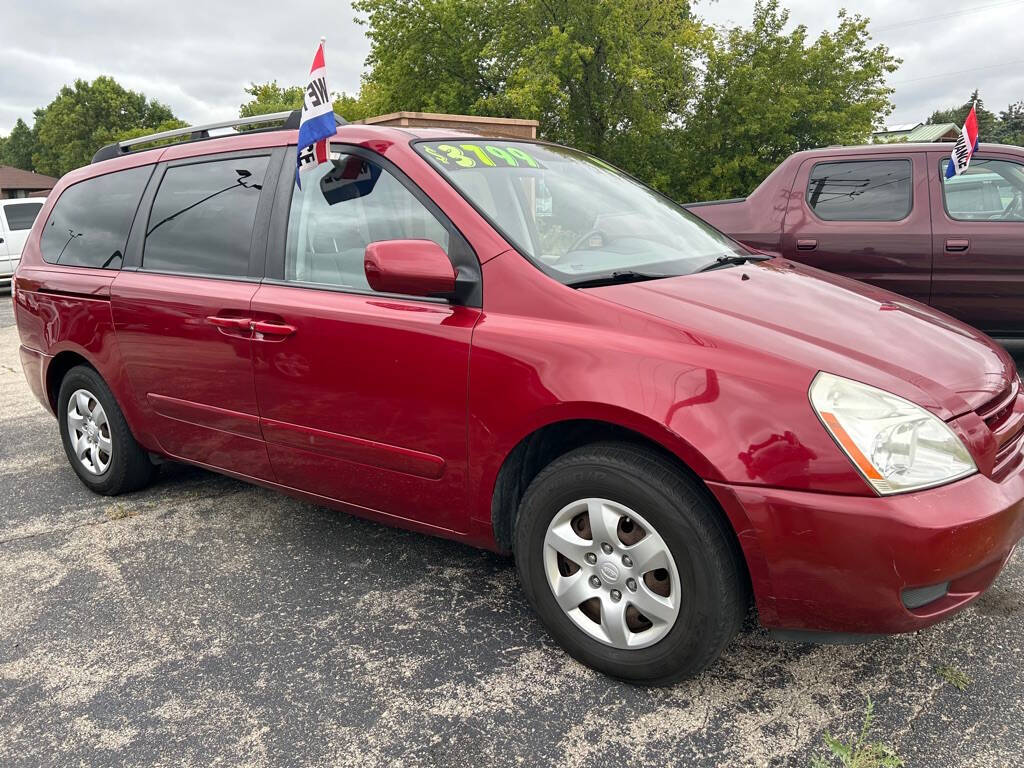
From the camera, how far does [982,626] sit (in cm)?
249

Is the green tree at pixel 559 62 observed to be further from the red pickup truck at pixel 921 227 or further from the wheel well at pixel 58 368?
the wheel well at pixel 58 368

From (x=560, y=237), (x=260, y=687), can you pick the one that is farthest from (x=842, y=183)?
(x=260, y=687)

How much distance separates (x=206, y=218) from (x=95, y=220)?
3.14ft

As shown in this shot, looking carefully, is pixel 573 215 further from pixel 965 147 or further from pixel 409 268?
pixel 965 147

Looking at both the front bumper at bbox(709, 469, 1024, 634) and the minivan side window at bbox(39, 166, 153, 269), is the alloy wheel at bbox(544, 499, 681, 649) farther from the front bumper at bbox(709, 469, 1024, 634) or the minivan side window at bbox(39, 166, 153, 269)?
the minivan side window at bbox(39, 166, 153, 269)

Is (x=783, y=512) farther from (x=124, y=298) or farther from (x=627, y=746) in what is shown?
(x=124, y=298)

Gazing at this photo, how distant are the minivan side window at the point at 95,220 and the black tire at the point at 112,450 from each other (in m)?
0.58

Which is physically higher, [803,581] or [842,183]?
[842,183]

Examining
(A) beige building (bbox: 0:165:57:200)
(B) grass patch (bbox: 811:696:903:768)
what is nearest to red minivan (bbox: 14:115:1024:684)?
(B) grass patch (bbox: 811:696:903:768)

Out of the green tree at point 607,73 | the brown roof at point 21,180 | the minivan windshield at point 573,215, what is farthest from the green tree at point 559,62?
the brown roof at point 21,180

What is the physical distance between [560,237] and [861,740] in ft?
5.61

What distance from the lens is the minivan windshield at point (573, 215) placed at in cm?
251

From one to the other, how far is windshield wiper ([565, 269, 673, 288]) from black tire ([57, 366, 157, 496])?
252 cm

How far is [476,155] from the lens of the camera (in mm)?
2834
